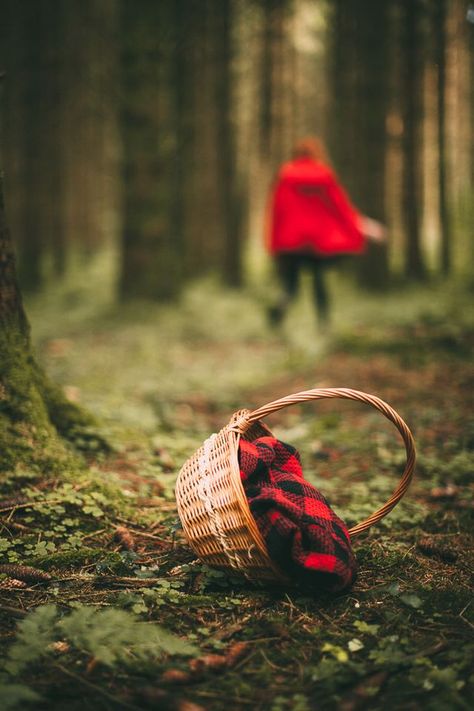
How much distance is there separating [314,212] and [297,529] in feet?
20.1

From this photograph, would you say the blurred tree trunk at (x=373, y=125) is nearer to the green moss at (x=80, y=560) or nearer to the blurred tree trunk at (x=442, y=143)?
the blurred tree trunk at (x=442, y=143)

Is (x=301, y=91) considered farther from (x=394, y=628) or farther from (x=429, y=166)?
(x=394, y=628)

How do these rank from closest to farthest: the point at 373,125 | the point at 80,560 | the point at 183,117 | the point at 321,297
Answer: the point at 80,560, the point at 321,297, the point at 373,125, the point at 183,117

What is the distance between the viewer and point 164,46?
948 centimetres

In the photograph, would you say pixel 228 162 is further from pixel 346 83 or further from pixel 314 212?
pixel 314 212

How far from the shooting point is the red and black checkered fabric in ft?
7.57

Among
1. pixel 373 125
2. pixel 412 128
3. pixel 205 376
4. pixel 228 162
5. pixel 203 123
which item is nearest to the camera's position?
pixel 205 376

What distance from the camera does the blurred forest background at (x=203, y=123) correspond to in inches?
379

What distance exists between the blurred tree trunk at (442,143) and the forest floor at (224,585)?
7.18m

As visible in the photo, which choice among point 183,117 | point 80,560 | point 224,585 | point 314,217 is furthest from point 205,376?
point 183,117

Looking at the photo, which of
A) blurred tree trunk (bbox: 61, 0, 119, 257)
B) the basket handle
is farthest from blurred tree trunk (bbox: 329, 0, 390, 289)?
the basket handle

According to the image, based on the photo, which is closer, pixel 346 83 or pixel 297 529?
pixel 297 529

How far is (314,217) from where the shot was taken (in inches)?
309

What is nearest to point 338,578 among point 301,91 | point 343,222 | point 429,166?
point 343,222
